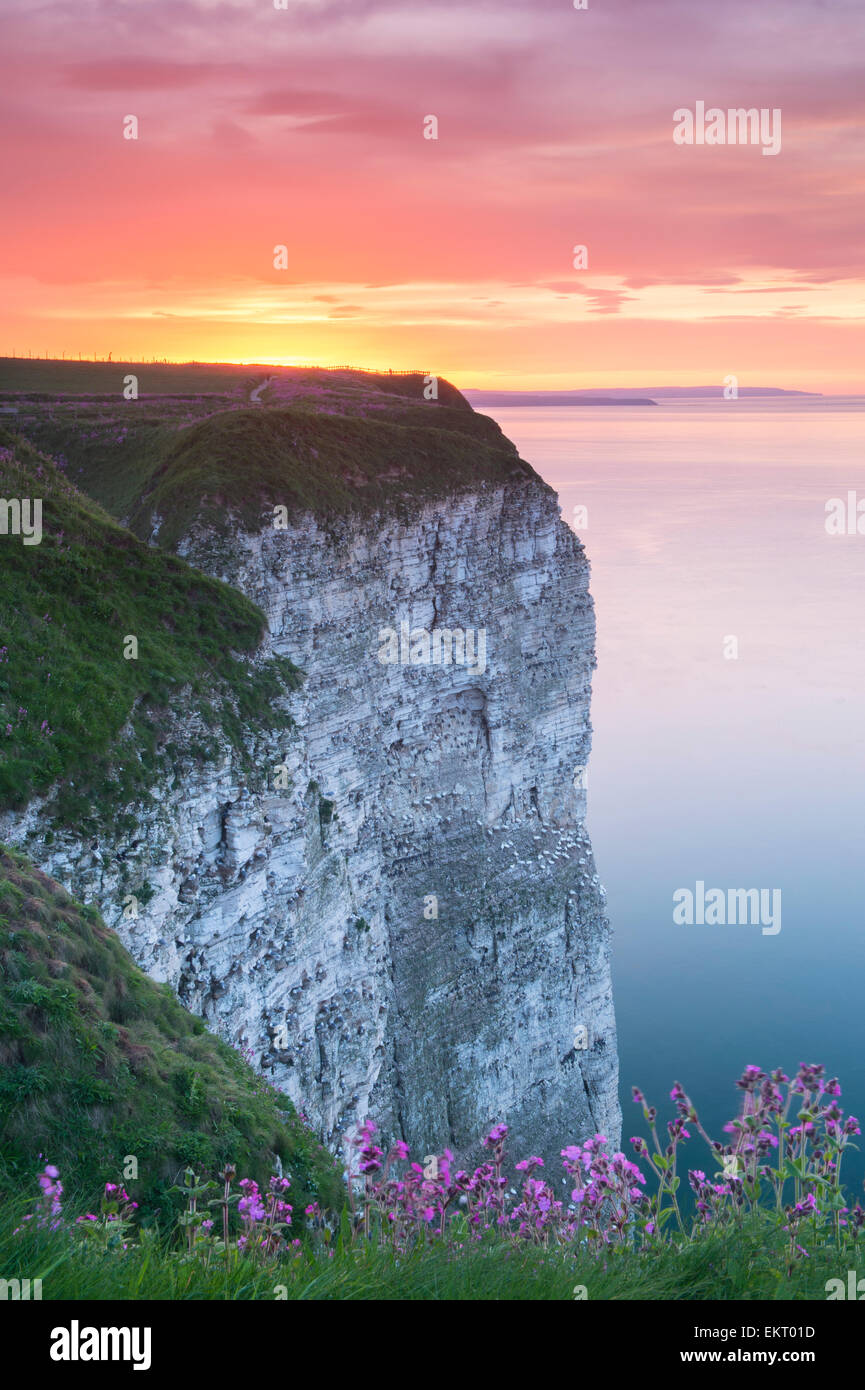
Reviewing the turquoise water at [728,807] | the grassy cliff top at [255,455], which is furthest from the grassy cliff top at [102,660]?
the turquoise water at [728,807]

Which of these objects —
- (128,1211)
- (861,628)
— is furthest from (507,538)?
(861,628)

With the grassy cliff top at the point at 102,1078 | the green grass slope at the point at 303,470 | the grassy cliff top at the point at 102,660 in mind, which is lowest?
the grassy cliff top at the point at 102,1078

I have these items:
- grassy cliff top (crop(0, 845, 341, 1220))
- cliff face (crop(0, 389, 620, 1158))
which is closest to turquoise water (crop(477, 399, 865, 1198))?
cliff face (crop(0, 389, 620, 1158))

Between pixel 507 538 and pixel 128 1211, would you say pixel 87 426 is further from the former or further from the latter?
pixel 128 1211

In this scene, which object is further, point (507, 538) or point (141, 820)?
point (507, 538)

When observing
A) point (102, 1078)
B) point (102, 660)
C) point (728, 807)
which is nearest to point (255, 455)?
point (102, 660)

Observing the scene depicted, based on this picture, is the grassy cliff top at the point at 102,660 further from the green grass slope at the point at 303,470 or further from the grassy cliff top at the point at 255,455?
the grassy cliff top at the point at 255,455

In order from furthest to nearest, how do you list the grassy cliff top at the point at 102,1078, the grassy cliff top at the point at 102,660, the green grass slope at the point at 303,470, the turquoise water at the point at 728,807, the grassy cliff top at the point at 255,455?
1. the turquoise water at the point at 728,807
2. the grassy cliff top at the point at 255,455
3. the green grass slope at the point at 303,470
4. the grassy cliff top at the point at 102,660
5. the grassy cliff top at the point at 102,1078
